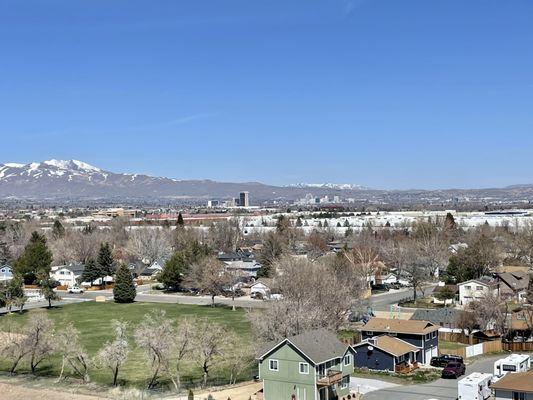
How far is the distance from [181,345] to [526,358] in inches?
675

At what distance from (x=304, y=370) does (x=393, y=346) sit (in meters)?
8.24

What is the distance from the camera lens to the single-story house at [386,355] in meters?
36.0

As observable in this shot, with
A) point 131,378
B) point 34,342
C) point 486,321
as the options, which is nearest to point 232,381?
point 131,378

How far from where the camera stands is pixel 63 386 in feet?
112

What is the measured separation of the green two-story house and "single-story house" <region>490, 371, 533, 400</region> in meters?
6.63

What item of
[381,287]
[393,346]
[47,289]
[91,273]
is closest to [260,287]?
[381,287]

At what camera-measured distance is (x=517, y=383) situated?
2834cm

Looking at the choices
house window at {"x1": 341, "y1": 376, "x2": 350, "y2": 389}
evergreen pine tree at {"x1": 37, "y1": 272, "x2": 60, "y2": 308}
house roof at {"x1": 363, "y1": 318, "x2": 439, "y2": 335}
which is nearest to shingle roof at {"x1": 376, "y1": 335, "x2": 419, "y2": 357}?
house roof at {"x1": 363, "y1": 318, "x2": 439, "y2": 335}

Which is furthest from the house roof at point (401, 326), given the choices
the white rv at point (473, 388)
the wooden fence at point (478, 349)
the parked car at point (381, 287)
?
the parked car at point (381, 287)

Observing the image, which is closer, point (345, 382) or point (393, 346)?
point (345, 382)

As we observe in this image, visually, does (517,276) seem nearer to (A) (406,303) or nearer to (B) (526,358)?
(A) (406,303)

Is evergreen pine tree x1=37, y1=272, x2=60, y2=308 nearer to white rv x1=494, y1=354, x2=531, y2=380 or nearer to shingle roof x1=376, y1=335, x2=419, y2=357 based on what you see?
shingle roof x1=376, y1=335, x2=419, y2=357

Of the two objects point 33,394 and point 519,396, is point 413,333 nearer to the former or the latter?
point 519,396

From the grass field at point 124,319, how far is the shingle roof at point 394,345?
8.49 metres
